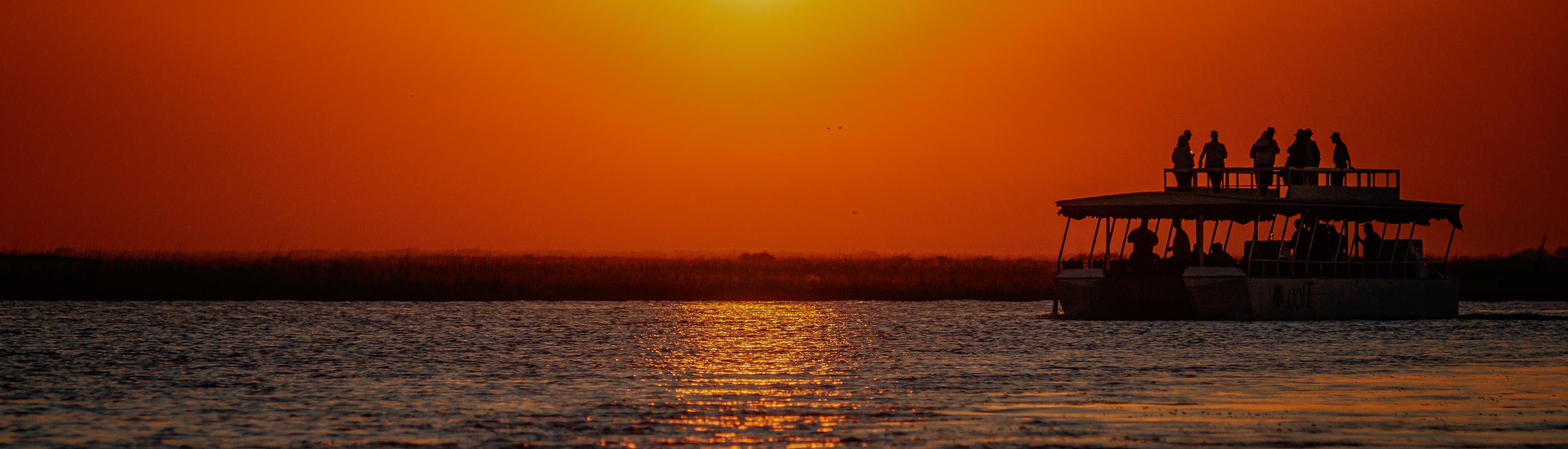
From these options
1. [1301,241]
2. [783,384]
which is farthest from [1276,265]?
[783,384]

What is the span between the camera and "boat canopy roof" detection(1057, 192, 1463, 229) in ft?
134

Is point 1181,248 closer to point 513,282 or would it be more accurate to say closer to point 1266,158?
point 1266,158

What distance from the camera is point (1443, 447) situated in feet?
57.9

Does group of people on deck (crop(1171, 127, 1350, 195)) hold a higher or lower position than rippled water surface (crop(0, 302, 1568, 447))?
higher

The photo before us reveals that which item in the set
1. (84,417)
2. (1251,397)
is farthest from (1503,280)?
(84,417)

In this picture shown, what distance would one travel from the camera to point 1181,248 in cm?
4284

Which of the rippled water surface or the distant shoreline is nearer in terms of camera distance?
the rippled water surface

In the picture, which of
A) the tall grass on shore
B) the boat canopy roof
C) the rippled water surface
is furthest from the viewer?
the tall grass on shore

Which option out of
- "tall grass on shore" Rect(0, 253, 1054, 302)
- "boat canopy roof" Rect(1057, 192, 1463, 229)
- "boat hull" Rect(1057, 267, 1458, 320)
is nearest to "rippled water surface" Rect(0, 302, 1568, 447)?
"boat hull" Rect(1057, 267, 1458, 320)

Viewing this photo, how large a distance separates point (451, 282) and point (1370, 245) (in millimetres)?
35242

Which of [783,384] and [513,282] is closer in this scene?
[783,384]

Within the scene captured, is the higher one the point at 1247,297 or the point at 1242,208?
the point at 1242,208

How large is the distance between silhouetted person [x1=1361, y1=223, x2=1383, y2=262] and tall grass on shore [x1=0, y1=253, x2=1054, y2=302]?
2339cm

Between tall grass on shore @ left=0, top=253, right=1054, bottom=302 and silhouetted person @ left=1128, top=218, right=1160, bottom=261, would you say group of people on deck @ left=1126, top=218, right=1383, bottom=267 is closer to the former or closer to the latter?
silhouetted person @ left=1128, top=218, right=1160, bottom=261
